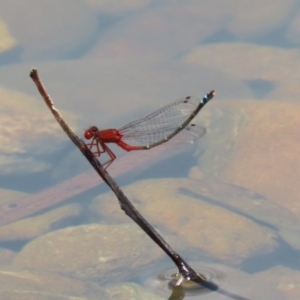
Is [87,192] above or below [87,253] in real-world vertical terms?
above

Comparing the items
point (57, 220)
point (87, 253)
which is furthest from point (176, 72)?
point (87, 253)

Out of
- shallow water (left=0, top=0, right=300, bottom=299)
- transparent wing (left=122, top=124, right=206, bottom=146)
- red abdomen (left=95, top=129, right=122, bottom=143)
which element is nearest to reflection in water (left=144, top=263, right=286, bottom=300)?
shallow water (left=0, top=0, right=300, bottom=299)

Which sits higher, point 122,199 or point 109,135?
point 109,135

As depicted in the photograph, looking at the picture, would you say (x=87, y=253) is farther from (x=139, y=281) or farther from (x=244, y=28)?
(x=244, y=28)

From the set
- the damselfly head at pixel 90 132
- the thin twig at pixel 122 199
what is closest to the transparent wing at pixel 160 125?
the damselfly head at pixel 90 132

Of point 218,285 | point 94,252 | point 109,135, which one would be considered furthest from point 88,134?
point 94,252

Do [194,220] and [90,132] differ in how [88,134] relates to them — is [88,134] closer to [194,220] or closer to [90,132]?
[90,132]

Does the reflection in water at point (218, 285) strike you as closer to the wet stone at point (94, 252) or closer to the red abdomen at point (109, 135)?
the wet stone at point (94, 252)
